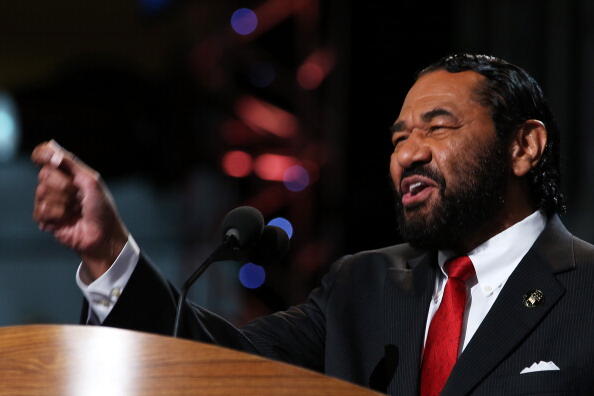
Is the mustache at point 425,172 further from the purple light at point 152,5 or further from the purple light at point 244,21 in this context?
the purple light at point 152,5

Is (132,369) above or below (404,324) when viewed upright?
above

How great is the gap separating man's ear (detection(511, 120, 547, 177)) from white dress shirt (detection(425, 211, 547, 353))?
10 centimetres

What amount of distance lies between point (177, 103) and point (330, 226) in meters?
0.90

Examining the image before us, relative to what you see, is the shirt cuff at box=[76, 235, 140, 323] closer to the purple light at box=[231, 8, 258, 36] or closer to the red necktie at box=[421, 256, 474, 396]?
the red necktie at box=[421, 256, 474, 396]

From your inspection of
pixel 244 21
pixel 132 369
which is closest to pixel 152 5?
pixel 244 21

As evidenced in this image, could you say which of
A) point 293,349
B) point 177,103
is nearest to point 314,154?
point 177,103

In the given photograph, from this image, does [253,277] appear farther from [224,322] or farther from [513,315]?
[513,315]

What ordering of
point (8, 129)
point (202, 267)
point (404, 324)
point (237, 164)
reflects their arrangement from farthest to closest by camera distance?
point (8, 129) < point (237, 164) < point (404, 324) < point (202, 267)

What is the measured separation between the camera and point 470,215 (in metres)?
1.65

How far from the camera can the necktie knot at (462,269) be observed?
5.27 ft

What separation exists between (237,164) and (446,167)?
105 inches

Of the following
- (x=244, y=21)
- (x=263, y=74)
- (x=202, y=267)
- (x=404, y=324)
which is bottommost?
(x=404, y=324)

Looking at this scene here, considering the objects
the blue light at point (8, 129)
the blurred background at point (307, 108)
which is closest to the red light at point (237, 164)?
the blurred background at point (307, 108)

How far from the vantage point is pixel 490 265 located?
Result: 1608mm
